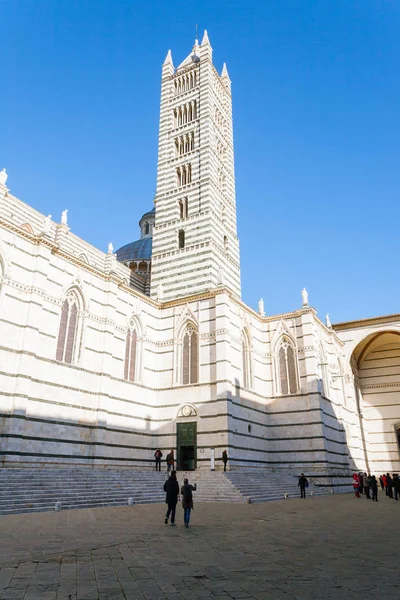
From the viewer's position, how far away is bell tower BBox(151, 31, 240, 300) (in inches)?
1167

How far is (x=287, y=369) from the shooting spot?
27297 millimetres

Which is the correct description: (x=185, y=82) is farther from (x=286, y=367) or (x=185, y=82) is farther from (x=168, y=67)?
(x=286, y=367)

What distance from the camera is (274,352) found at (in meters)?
28.0

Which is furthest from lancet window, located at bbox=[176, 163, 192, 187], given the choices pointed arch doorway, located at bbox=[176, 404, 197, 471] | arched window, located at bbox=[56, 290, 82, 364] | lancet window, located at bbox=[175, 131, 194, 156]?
pointed arch doorway, located at bbox=[176, 404, 197, 471]

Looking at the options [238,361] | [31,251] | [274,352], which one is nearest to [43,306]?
[31,251]

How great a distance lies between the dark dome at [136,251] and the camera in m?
43.3

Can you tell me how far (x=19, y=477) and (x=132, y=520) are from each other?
5.73m

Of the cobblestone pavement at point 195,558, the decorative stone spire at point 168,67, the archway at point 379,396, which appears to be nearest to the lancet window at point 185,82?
the decorative stone spire at point 168,67

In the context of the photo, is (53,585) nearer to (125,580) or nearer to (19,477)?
(125,580)

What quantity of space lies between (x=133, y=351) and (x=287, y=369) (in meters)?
9.67

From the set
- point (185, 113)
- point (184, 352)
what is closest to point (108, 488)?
point (184, 352)

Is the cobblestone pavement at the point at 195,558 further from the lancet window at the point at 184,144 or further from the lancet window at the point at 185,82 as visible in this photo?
the lancet window at the point at 185,82

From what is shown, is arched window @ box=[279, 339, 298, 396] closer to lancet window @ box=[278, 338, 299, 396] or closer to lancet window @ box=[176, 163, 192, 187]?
lancet window @ box=[278, 338, 299, 396]

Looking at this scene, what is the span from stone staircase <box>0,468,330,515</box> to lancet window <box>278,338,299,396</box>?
228 inches
